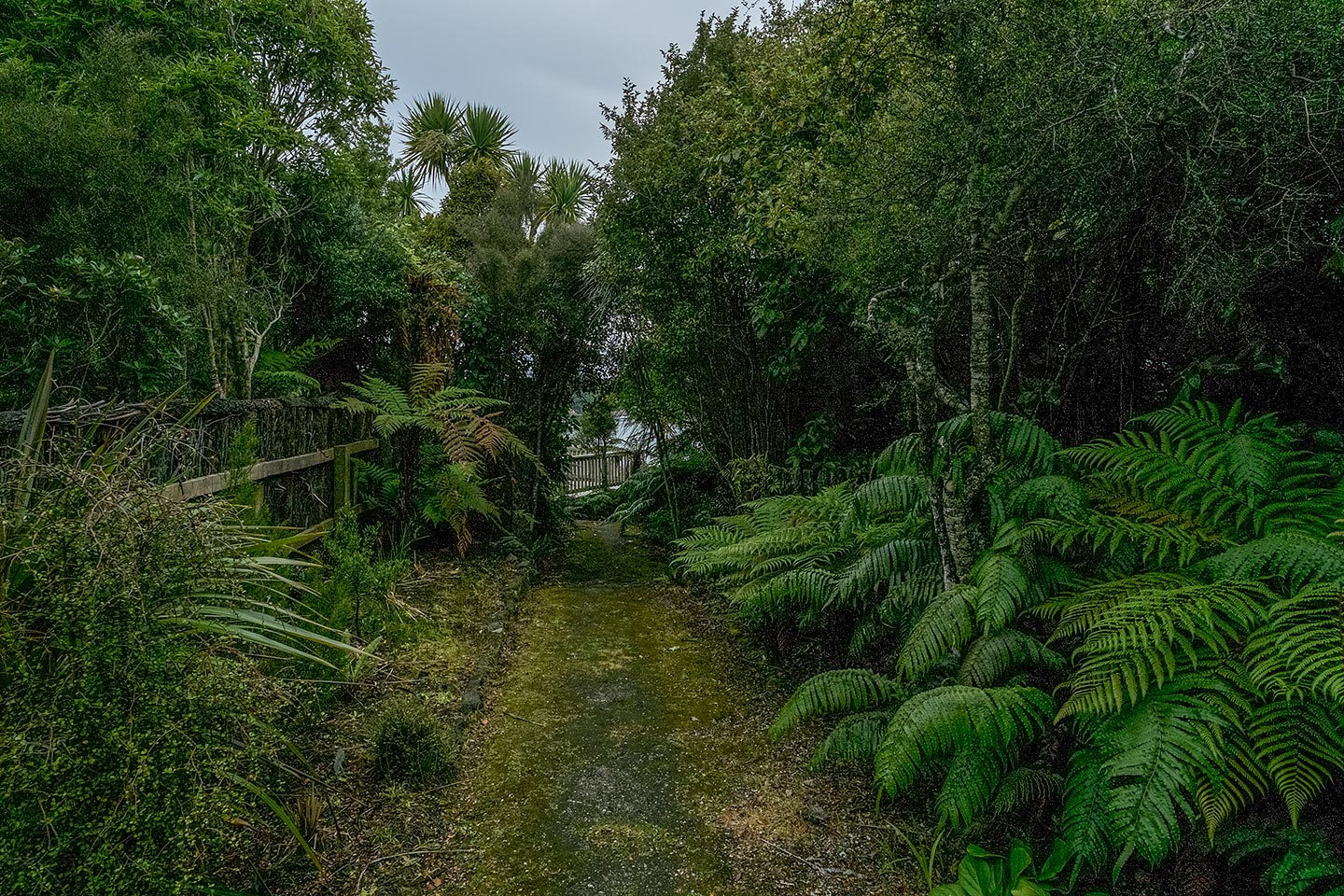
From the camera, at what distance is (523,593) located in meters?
5.43

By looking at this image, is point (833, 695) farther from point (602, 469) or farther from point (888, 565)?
point (602, 469)

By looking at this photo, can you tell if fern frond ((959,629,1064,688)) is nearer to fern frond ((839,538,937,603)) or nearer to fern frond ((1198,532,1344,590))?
fern frond ((1198,532,1344,590))

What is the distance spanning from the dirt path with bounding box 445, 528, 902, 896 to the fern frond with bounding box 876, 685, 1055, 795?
513 millimetres

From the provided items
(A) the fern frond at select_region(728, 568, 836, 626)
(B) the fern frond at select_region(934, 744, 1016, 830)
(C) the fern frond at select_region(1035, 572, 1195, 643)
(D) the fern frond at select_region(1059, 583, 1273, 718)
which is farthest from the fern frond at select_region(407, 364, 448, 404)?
(D) the fern frond at select_region(1059, 583, 1273, 718)

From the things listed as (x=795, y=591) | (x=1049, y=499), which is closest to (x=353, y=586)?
(x=795, y=591)

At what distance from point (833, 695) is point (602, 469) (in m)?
10.6

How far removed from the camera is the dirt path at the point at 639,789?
2156 mm

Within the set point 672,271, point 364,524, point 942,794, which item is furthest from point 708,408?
point 942,794

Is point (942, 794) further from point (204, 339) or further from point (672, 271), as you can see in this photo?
point (204, 339)

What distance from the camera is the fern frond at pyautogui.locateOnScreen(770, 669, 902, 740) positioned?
2367 millimetres

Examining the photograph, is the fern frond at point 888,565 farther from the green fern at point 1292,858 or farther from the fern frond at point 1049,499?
the green fern at point 1292,858

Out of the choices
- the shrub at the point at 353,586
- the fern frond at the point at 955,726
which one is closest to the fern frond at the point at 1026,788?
the fern frond at the point at 955,726

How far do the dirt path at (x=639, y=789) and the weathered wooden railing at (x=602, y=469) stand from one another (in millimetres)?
7984

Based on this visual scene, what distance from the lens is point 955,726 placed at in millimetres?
1868
